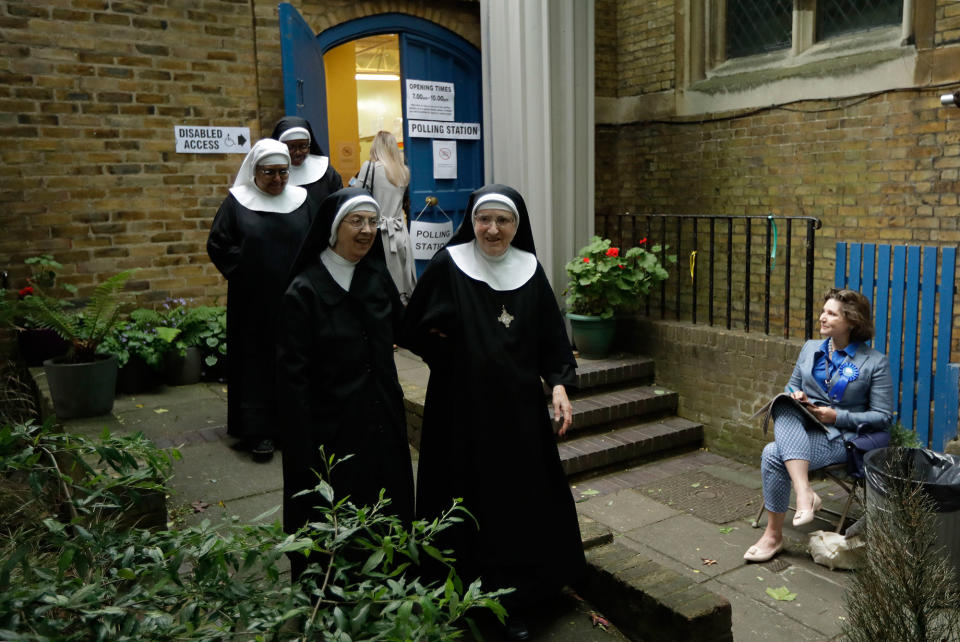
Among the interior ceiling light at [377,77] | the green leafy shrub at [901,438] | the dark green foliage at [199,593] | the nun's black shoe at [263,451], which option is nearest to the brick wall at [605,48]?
the interior ceiling light at [377,77]

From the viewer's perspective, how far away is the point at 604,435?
6203 mm

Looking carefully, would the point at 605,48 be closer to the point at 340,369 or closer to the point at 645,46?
the point at 645,46

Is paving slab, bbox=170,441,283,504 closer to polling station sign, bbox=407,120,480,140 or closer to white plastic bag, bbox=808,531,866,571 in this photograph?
white plastic bag, bbox=808,531,866,571

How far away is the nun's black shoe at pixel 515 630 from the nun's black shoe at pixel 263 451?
7.38ft

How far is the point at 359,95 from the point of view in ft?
36.4

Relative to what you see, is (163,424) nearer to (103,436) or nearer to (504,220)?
(504,220)

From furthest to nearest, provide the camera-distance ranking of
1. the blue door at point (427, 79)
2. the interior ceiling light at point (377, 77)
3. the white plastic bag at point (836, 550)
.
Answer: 1. the interior ceiling light at point (377, 77)
2. the blue door at point (427, 79)
3. the white plastic bag at point (836, 550)

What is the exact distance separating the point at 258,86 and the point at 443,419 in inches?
200

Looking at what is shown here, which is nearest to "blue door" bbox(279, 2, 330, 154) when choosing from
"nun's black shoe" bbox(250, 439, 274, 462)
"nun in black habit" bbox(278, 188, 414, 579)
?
"nun's black shoe" bbox(250, 439, 274, 462)

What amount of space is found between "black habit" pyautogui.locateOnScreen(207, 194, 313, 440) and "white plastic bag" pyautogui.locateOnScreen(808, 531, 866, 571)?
10.8 ft

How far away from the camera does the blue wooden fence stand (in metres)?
5.21

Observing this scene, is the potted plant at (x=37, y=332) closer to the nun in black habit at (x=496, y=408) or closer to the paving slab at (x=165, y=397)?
the paving slab at (x=165, y=397)

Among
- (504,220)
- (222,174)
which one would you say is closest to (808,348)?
(504,220)

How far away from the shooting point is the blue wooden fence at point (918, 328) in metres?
5.21
